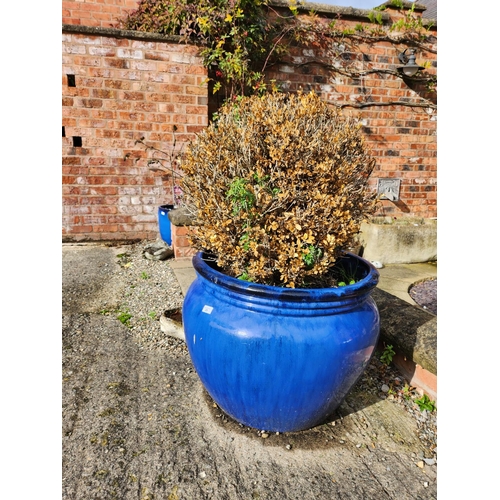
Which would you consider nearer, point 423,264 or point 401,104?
point 423,264

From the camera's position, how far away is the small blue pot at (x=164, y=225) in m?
4.49

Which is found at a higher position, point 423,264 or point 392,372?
point 423,264

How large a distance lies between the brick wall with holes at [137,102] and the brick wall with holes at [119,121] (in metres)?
0.01

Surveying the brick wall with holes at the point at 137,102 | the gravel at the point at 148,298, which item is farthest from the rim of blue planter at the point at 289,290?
the brick wall with holes at the point at 137,102

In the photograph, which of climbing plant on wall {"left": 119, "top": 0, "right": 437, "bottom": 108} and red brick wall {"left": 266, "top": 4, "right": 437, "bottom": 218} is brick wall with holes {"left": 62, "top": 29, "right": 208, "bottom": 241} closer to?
climbing plant on wall {"left": 119, "top": 0, "right": 437, "bottom": 108}

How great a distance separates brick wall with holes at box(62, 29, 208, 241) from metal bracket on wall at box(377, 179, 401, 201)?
2.68 meters

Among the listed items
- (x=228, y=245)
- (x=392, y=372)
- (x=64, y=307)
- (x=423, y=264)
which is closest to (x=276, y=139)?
(x=228, y=245)

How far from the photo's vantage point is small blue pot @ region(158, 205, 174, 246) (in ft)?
14.7

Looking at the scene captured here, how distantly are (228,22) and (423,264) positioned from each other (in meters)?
3.67

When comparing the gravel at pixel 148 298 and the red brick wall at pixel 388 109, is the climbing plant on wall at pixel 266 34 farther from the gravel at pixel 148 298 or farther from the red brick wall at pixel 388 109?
the gravel at pixel 148 298

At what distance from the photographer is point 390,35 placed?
529 cm

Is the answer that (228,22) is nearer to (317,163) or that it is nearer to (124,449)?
(317,163)

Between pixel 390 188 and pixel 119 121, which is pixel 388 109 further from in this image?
pixel 119 121

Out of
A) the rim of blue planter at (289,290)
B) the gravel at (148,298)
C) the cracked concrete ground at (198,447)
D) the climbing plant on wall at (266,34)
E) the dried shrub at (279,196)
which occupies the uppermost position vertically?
the climbing plant on wall at (266,34)
